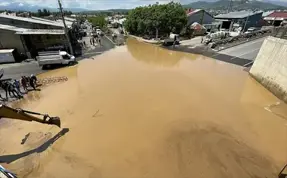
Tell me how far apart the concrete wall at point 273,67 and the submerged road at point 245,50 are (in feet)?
17.7

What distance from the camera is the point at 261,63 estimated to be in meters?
15.9

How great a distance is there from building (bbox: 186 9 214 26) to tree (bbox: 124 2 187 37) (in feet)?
16.3

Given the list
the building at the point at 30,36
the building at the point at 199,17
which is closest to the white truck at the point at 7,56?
the building at the point at 30,36

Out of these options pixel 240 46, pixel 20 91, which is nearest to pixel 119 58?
pixel 20 91

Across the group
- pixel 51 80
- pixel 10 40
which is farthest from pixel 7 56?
pixel 51 80

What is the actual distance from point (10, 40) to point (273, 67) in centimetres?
2951

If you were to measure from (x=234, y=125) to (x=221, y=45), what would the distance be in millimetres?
20592

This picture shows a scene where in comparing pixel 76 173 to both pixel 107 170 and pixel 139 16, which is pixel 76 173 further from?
pixel 139 16

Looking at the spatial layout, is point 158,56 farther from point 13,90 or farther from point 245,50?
point 13,90

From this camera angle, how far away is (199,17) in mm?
40469

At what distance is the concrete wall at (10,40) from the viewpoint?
20.7m

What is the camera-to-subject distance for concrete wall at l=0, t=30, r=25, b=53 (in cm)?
2072

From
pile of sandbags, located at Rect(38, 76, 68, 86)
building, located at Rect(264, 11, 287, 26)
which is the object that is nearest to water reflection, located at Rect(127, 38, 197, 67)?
pile of sandbags, located at Rect(38, 76, 68, 86)

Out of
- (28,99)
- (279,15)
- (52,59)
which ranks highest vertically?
(279,15)
